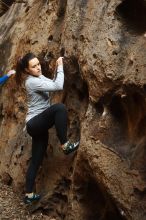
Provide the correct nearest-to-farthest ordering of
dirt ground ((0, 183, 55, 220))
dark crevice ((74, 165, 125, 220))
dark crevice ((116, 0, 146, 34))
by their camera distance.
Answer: dark crevice ((116, 0, 146, 34)), dark crevice ((74, 165, 125, 220)), dirt ground ((0, 183, 55, 220))

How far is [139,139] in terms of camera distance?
639cm

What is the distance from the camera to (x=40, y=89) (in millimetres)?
7344

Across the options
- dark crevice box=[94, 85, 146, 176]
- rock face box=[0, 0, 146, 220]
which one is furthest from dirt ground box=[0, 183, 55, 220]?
dark crevice box=[94, 85, 146, 176]

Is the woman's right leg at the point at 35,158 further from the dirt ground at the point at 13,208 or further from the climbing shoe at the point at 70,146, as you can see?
the climbing shoe at the point at 70,146

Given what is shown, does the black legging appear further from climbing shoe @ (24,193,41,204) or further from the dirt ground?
the dirt ground

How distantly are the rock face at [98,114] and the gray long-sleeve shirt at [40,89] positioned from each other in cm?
33

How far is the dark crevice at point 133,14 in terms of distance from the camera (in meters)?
6.80

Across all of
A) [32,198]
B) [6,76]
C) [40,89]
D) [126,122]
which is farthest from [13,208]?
[126,122]

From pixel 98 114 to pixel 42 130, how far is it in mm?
948

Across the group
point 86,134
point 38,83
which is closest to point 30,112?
point 38,83

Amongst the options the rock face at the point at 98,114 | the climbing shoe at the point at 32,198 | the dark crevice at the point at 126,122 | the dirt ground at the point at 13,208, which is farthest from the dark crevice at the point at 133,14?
the dirt ground at the point at 13,208

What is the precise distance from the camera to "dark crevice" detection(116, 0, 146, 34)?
6.80 meters

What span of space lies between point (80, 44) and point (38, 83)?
777 millimetres

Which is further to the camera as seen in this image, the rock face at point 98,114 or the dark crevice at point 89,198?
the dark crevice at point 89,198
